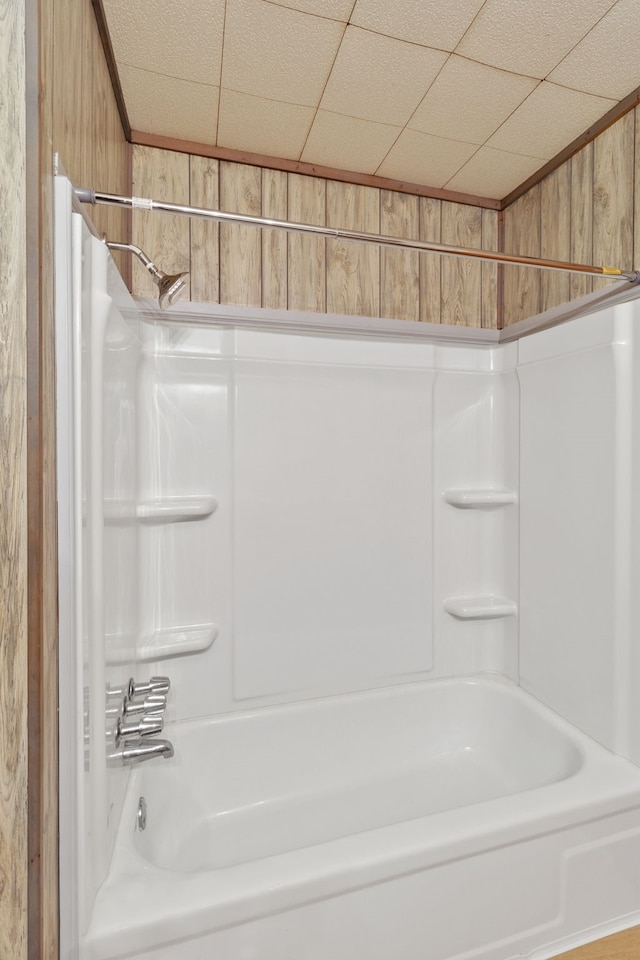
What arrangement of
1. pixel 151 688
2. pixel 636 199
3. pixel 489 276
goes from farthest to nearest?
pixel 489 276, pixel 636 199, pixel 151 688

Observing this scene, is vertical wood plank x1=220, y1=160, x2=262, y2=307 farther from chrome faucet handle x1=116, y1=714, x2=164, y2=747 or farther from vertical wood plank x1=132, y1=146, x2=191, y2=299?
chrome faucet handle x1=116, y1=714, x2=164, y2=747

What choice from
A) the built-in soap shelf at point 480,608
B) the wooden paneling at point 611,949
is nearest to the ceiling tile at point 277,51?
the built-in soap shelf at point 480,608

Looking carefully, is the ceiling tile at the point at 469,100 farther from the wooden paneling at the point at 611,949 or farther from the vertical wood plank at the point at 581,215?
the wooden paneling at the point at 611,949

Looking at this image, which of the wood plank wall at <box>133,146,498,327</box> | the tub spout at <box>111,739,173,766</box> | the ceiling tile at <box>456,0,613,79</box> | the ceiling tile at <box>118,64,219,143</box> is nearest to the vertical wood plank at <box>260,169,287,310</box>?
the wood plank wall at <box>133,146,498,327</box>

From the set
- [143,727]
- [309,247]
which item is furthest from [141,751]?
[309,247]

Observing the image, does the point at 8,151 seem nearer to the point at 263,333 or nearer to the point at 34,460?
the point at 34,460

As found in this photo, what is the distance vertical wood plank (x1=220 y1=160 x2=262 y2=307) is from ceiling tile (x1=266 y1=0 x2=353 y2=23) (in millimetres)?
596

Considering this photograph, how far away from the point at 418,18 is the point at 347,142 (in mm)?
492

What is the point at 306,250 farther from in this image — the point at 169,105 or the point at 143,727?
the point at 143,727

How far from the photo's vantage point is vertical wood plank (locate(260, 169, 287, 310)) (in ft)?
5.98

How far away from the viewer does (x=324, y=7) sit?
1.24 m

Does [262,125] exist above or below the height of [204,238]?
above

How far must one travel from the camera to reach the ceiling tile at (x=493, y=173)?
1.83 m

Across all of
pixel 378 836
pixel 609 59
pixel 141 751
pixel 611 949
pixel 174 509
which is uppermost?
pixel 609 59
